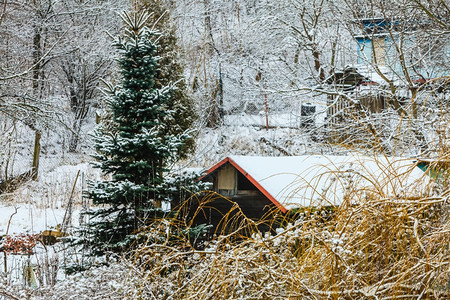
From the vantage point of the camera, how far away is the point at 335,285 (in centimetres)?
188

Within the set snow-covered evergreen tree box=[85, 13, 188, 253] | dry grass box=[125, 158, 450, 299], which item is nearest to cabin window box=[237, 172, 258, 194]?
snow-covered evergreen tree box=[85, 13, 188, 253]

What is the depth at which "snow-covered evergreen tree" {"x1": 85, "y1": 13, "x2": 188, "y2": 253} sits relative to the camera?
5.87m

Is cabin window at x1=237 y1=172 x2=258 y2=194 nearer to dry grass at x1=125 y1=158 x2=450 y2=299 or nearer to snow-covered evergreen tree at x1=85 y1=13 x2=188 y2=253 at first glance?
snow-covered evergreen tree at x1=85 y1=13 x2=188 y2=253

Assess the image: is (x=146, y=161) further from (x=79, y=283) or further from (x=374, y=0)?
(x=374, y=0)

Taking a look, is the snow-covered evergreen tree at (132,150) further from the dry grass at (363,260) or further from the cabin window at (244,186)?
the dry grass at (363,260)

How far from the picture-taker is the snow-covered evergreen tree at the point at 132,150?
587 centimetres

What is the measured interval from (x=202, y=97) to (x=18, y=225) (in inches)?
419

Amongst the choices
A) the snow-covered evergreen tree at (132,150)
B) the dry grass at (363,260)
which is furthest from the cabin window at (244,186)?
the dry grass at (363,260)

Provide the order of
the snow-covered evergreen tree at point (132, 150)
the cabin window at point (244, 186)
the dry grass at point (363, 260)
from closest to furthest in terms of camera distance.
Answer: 1. the dry grass at point (363, 260)
2. the snow-covered evergreen tree at point (132, 150)
3. the cabin window at point (244, 186)

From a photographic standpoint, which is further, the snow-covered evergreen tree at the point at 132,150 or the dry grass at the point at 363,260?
the snow-covered evergreen tree at the point at 132,150

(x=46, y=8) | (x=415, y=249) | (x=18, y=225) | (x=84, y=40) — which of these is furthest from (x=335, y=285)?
(x=84, y=40)

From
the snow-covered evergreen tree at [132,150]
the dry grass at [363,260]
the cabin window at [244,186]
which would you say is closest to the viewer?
the dry grass at [363,260]

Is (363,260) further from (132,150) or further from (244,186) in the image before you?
(244,186)

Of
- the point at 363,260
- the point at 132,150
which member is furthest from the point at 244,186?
the point at 363,260
